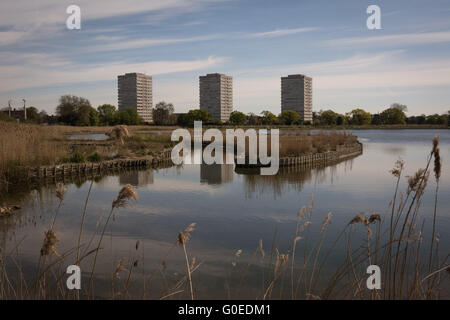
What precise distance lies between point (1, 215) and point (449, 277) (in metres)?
7.73

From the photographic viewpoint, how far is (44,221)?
745cm

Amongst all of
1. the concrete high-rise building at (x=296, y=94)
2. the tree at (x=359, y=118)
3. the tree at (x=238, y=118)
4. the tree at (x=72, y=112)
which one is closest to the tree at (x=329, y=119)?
the tree at (x=359, y=118)

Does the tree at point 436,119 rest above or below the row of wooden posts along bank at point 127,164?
above

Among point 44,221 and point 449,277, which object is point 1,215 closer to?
point 44,221

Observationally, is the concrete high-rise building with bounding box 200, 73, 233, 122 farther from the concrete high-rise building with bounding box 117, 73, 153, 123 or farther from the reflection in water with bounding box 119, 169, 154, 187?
the reflection in water with bounding box 119, 169, 154, 187

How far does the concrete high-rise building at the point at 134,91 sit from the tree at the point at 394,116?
2434 inches

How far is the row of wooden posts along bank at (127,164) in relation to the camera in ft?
43.5

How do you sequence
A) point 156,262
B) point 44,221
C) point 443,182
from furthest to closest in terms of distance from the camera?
point 443,182 < point 44,221 < point 156,262

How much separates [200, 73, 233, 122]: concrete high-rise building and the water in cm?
10917

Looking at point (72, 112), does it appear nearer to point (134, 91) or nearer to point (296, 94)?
point (134, 91)

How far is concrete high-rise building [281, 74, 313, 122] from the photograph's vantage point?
398 feet

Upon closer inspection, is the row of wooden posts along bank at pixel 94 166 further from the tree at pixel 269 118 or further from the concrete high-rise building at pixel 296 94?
the concrete high-rise building at pixel 296 94
